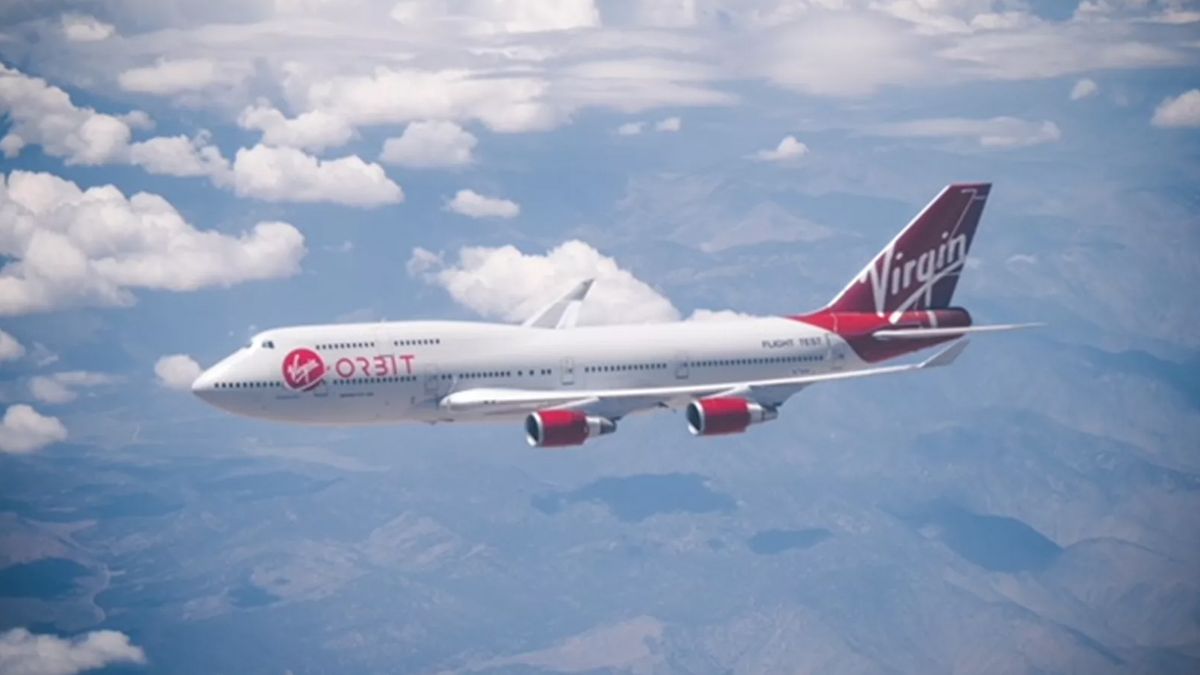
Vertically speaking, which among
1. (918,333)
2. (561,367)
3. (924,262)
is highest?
(924,262)

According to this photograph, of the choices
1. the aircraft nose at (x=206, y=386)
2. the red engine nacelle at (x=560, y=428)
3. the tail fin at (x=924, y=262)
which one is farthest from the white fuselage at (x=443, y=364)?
the tail fin at (x=924, y=262)

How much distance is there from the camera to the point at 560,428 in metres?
61.7

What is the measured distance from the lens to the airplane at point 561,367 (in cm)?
6069

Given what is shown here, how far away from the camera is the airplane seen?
6069 centimetres

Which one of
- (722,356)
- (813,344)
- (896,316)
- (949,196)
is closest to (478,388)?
(722,356)

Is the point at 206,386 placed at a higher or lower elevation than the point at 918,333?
higher

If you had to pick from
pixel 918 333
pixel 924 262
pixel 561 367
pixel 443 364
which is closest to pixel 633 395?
pixel 561 367

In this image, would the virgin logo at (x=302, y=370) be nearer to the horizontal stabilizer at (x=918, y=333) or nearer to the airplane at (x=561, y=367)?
the airplane at (x=561, y=367)

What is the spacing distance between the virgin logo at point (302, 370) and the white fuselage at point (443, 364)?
43 millimetres

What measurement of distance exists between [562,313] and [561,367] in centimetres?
751

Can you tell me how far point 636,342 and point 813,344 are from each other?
384 inches

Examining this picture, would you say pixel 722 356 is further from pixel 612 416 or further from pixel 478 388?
pixel 478 388

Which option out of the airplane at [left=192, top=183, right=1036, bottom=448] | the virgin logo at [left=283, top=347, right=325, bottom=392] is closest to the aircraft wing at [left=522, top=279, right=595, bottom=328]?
the airplane at [left=192, top=183, right=1036, bottom=448]

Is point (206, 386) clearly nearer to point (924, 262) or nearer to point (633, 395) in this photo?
point (633, 395)
